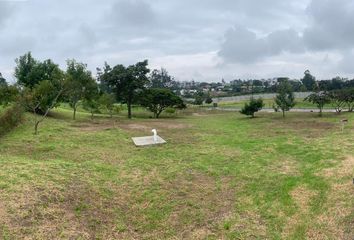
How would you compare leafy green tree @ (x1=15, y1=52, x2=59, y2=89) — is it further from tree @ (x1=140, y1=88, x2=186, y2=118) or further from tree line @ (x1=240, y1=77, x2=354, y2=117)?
tree line @ (x1=240, y1=77, x2=354, y2=117)

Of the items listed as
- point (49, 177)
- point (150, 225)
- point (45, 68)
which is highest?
point (45, 68)

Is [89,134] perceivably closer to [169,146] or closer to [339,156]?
[169,146]

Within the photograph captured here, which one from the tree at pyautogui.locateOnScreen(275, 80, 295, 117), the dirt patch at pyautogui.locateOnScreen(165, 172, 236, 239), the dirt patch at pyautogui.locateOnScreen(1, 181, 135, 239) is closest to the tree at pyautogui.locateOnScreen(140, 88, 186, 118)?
the tree at pyautogui.locateOnScreen(275, 80, 295, 117)

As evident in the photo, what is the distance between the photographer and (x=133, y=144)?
17.1 metres

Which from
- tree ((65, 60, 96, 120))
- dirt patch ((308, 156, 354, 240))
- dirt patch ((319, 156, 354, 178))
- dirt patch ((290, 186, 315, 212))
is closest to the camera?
dirt patch ((308, 156, 354, 240))

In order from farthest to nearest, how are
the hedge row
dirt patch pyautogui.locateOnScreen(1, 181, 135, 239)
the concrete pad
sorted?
the hedge row < the concrete pad < dirt patch pyautogui.locateOnScreen(1, 181, 135, 239)

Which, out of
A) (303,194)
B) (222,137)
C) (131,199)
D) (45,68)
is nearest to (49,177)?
(131,199)

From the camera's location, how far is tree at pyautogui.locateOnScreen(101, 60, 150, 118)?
38562 millimetres

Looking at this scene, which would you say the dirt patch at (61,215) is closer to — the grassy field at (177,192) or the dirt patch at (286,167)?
the grassy field at (177,192)

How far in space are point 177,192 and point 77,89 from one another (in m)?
24.9

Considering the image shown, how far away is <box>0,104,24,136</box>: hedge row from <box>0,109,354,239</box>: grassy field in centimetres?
364

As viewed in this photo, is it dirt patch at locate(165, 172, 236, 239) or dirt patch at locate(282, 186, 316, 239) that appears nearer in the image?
dirt patch at locate(282, 186, 316, 239)

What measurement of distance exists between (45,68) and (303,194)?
29.8 meters

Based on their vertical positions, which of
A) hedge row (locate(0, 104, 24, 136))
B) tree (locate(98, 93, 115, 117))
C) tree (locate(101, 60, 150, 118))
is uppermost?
tree (locate(101, 60, 150, 118))
